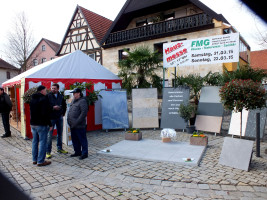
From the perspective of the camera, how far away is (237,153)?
15.0ft

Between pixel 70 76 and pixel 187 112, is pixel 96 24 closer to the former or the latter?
pixel 70 76

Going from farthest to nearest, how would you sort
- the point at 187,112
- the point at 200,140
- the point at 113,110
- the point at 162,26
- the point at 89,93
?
the point at 162,26, the point at 113,110, the point at 89,93, the point at 187,112, the point at 200,140

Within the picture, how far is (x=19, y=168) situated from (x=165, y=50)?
7.25 metres

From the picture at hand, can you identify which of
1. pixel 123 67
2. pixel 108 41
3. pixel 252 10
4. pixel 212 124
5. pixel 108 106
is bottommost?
pixel 212 124

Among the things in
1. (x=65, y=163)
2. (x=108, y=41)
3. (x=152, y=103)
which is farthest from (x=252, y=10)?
(x=108, y=41)

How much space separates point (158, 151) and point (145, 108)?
127 inches

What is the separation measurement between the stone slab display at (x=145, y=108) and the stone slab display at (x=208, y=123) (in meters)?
1.63

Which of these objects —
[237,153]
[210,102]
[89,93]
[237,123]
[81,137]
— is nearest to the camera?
[237,153]

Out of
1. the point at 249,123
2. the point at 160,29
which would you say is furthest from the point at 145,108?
the point at 160,29

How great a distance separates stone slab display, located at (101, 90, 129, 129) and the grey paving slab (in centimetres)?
207

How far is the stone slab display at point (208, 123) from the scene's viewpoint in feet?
25.1

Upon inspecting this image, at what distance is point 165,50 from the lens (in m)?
9.68

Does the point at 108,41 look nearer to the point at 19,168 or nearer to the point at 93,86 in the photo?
the point at 93,86

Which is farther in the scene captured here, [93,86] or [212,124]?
[93,86]
